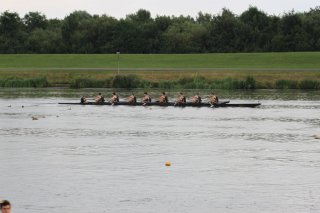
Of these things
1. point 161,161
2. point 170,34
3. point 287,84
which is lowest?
point 161,161

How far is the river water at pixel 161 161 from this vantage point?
30.5m

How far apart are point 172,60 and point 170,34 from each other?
16609 millimetres

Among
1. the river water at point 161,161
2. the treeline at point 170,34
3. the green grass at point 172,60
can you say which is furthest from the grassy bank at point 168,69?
the river water at point 161,161

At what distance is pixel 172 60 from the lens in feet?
416

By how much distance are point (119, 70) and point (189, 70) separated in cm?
1053

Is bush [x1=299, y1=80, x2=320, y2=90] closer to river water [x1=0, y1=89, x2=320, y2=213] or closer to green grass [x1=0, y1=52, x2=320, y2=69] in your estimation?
green grass [x1=0, y1=52, x2=320, y2=69]

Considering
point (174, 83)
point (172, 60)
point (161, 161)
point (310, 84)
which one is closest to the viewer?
point (161, 161)

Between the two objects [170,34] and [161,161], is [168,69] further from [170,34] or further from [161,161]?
[161,161]

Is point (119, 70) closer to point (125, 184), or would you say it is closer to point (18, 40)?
point (18, 40)

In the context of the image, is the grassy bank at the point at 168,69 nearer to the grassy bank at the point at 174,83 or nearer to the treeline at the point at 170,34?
the grassy bank at the point at 174,83

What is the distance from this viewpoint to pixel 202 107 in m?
73.9

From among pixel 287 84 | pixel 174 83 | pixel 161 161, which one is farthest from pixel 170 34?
pixel 161 161

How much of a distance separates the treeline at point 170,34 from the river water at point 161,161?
65.4 meters

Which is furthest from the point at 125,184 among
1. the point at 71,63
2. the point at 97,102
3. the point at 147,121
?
the point at 71,63
